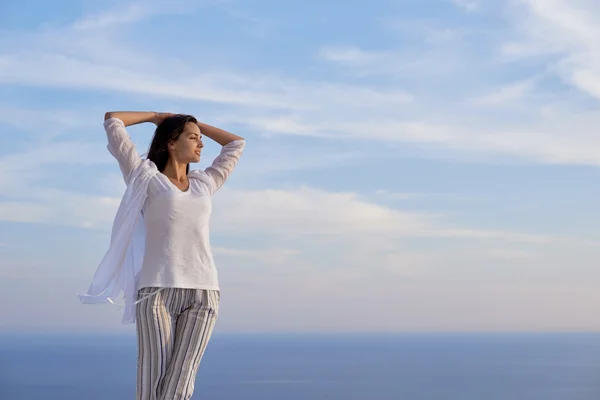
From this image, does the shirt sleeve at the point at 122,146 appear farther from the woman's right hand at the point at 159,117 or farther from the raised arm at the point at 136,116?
the woman's right hand at the point at 159,117

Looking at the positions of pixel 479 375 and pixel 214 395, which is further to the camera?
pixel 479 375

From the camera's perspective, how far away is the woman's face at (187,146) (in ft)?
10.0

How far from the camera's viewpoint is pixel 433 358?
164ft

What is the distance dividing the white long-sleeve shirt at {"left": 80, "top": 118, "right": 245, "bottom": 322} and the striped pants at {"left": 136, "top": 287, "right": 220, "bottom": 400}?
0.05m

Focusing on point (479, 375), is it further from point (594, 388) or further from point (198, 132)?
point (198, 132)

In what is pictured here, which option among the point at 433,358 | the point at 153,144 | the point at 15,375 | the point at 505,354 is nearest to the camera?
the point at 153,144

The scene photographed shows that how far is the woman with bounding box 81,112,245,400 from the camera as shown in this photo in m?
2.88

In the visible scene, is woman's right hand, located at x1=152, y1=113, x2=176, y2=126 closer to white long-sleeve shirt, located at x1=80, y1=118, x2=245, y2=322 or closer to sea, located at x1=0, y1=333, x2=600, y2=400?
white long-sleeve shirt, located at x1=80, y1=118, x2=245, y2=322

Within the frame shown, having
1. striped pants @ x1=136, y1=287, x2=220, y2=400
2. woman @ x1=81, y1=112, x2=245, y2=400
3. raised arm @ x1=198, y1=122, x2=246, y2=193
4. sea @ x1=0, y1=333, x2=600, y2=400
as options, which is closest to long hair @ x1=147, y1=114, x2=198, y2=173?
woman @ x1=81, y1=112, x2=245, y2=400

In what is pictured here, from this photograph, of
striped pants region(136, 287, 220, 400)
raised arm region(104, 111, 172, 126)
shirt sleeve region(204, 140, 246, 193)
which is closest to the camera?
striped pants region(136, 287, 220, 400)

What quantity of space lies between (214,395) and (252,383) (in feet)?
13.4

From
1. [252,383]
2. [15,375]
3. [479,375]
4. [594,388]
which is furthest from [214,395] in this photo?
[594,388]

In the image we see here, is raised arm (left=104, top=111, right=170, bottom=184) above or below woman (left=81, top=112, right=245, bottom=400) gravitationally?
above

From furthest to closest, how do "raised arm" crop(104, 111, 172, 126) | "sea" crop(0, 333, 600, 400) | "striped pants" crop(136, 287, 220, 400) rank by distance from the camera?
"sea" crop(0, 333, 600, 400), "raised arm" crop(104, 111, 172, 126), "striped pants" crop(136, 287, 220, 400)
